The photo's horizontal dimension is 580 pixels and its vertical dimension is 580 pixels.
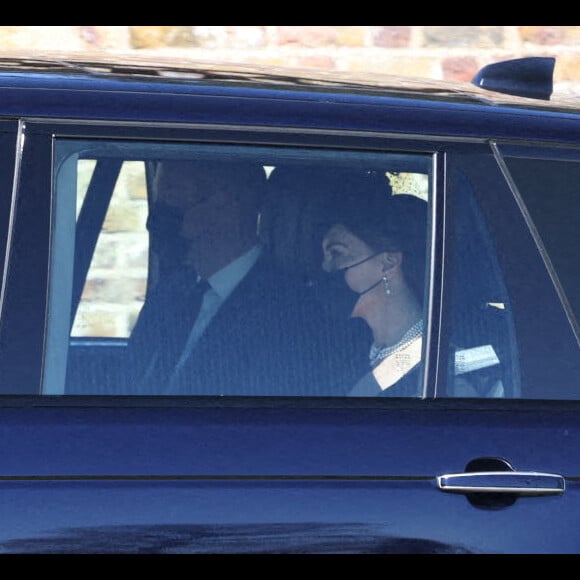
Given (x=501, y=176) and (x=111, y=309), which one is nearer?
(x=501, y=176)

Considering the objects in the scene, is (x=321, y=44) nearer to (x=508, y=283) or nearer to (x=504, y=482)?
(x=508, y=283)

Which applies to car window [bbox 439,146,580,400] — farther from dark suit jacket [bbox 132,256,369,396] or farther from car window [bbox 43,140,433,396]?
dark suit jacket [bbox 132,256,369,396]

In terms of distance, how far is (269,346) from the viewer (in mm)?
2232

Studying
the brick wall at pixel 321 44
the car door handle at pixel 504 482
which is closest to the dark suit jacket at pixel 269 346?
the car door handle at pixel 504 482

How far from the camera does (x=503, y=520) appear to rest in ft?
7.07

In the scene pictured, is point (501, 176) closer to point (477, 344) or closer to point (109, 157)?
point (477, 344)

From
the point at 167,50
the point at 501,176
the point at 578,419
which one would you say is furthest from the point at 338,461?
the point at 167,50

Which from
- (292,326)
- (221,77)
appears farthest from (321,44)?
(292,326)

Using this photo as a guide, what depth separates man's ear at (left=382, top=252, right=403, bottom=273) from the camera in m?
2.35

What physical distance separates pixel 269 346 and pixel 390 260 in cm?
28

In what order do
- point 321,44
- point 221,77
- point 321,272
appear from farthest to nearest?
point 321,44, point 221,77, point 321,272

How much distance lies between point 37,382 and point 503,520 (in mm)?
784

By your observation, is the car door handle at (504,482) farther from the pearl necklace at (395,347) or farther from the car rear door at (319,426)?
Result: the pearl necklace at (395,347)
